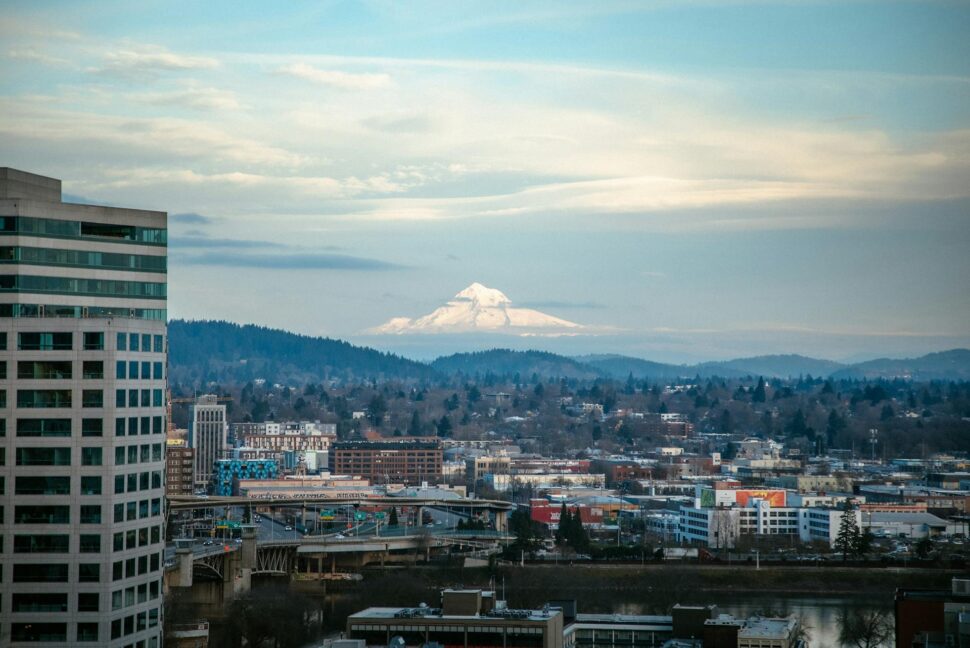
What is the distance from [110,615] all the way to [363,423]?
556 ft

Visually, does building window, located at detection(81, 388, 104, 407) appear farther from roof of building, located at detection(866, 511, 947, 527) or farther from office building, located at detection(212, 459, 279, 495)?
office building, located at detection(212, 459, 279, 495)

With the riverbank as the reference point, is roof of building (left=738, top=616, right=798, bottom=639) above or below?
above

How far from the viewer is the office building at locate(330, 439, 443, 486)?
142375 millimetres

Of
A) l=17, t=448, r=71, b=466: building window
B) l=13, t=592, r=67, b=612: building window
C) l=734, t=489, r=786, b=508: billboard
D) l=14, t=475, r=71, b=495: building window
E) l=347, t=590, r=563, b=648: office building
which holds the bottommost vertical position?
l=347, t=590, r=563, b=648: office building

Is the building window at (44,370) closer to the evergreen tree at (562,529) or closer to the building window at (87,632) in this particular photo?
the building window at (87,632)

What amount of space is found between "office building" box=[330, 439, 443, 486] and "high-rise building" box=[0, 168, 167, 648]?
111m

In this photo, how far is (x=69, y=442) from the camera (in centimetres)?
2939

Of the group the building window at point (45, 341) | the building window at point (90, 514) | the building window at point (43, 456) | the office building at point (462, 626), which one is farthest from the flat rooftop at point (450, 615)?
the building window at point (45, 341)

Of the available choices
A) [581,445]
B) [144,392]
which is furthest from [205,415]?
[144,392]

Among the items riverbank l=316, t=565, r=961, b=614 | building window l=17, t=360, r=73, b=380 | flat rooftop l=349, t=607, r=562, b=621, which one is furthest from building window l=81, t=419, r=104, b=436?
riverbank l=316, t=565, r=961, b=614

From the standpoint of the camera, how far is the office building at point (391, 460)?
142375mm

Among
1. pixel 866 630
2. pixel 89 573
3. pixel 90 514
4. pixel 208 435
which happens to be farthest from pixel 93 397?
pixel 208 435

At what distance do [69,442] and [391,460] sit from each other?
11548 cm

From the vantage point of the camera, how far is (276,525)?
9544 cm
